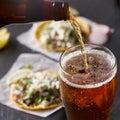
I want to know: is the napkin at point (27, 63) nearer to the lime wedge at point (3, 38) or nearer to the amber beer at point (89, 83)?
the lime wedge at point (3, 38)

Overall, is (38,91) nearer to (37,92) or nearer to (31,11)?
(37,92)

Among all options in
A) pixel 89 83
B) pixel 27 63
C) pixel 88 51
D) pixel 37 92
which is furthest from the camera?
pixel 27 63

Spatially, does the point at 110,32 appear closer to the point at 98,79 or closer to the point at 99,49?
the point at 99,49

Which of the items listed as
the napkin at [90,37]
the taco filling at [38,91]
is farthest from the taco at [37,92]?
the napkin at [90,37]

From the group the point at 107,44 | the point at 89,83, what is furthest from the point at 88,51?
the point at 107,44

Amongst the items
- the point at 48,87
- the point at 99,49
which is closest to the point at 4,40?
the point at 48,87

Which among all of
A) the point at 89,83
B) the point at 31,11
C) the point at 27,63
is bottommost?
the point at 27,63

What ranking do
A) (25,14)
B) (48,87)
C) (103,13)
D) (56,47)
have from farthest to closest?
(103,13) < (56,47) < (48,87) < (25,14)
